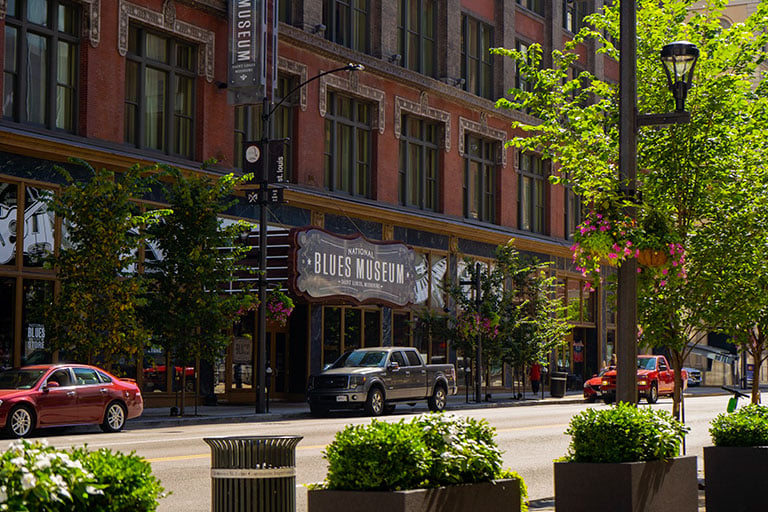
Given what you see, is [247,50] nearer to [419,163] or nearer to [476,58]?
[419,163]

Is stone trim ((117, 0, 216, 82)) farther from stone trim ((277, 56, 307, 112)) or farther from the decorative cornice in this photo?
the decorative cornice

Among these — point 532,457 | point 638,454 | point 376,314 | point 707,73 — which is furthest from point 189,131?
point 638,454

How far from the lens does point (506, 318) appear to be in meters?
42.9

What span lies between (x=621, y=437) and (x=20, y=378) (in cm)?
1695

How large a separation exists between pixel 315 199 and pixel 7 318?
12.2m

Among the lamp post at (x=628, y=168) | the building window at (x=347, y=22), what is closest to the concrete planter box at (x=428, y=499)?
the lamp post at (x=628, y=168)

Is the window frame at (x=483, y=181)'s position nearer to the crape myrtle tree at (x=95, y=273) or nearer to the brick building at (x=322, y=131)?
the brick building at (x=322, y=131)

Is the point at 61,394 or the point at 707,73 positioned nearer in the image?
the point at 707,73

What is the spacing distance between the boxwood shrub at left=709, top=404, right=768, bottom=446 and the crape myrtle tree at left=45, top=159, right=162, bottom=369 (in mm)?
17688

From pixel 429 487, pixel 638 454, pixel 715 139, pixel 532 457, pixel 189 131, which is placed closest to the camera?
pixel 429 487

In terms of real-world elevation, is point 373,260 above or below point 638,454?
above

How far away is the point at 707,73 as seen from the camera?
13.4m

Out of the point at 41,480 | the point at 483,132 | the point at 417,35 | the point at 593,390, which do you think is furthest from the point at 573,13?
the point at 41,480

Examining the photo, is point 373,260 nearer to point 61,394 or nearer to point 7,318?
point 7,318
